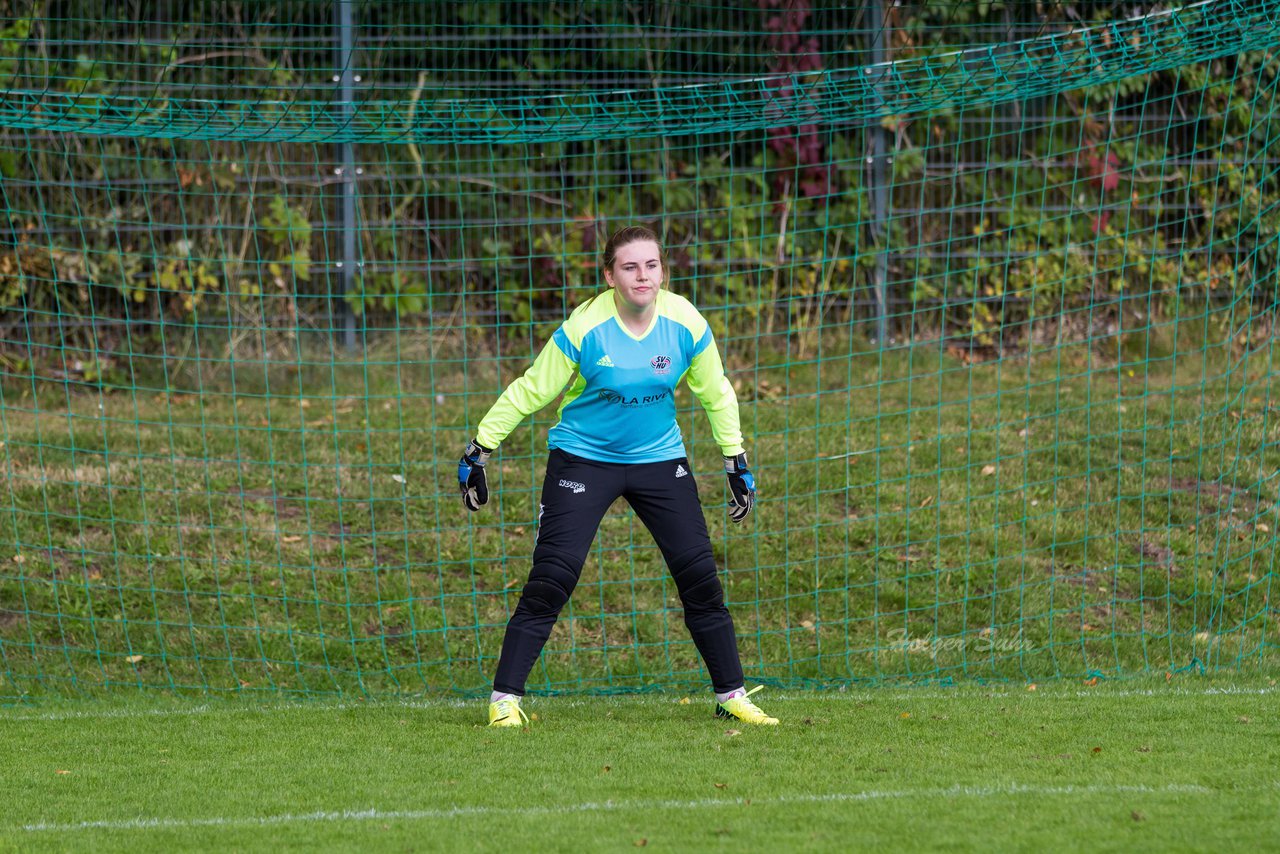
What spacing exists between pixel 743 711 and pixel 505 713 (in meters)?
0.84

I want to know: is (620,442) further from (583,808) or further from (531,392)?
(583,808)

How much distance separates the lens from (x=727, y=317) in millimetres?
9188

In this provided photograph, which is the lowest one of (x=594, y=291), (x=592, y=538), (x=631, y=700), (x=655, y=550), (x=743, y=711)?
(x=631, y=700)

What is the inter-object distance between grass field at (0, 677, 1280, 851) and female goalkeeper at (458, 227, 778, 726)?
385 mm

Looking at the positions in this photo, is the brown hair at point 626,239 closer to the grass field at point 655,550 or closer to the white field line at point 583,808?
the white field line at point 583,808

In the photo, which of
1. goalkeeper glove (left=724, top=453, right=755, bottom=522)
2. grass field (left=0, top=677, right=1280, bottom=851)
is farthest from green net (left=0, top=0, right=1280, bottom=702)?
goalkeeper glove (left=724, top=453, right=755, bottom=522)

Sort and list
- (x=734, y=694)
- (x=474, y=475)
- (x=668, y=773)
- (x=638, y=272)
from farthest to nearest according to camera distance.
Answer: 1. (x=734, y=694)
2. (x=474, y=475)
3. (x=638, y=272)
4. (x=668, y=773)

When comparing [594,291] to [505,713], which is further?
[594,291]

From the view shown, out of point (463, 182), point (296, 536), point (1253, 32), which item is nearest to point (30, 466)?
point (296, 536)

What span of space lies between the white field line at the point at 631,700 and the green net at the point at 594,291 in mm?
419

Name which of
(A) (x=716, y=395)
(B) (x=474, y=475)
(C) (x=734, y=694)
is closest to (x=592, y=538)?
(B) (x=474, y=475)

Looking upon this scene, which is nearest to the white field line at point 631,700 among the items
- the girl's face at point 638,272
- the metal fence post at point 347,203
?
the girl's face at point 638,272

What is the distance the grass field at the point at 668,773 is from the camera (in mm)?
3707

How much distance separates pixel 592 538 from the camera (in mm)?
4938
